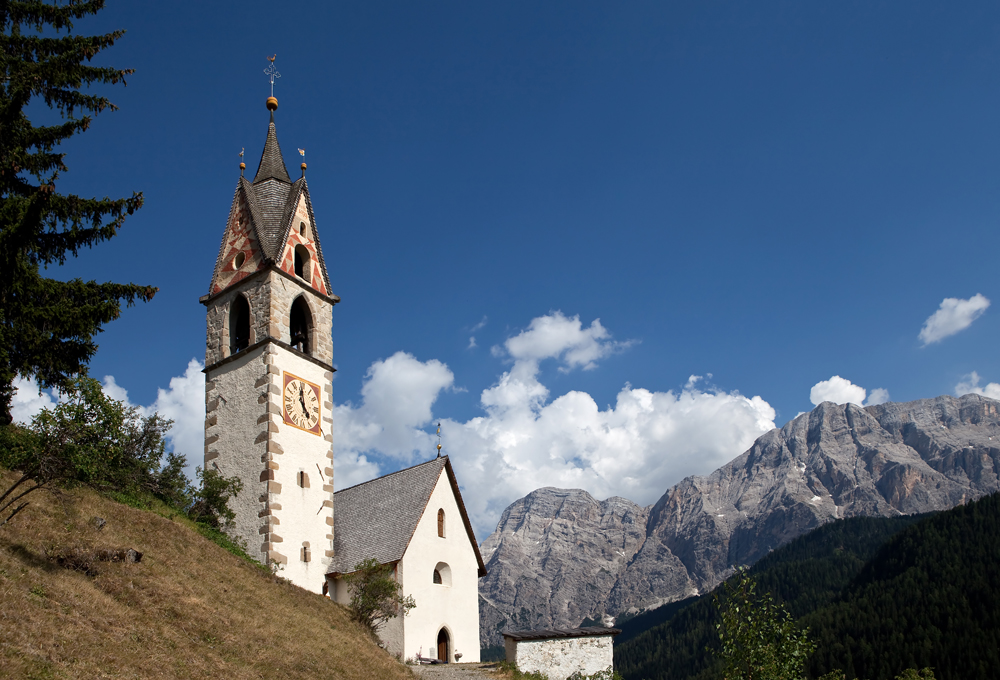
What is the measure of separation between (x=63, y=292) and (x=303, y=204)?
15.4 meters

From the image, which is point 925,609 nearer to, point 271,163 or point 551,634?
point 551,634

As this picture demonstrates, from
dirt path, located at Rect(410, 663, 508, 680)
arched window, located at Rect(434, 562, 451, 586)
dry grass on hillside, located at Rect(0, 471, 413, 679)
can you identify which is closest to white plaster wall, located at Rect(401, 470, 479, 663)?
arched window, located at Rect(434, 562, 451, 586)

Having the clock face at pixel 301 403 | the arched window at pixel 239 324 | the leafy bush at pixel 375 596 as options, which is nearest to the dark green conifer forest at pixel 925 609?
the leafy bush at pixel 375 596

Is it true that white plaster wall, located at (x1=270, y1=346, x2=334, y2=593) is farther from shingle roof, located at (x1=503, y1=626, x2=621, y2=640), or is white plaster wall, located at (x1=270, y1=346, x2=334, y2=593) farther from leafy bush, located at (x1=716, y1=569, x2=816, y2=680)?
leafy bush, located at (x1=716, y1=569, x2=816, y2=680)

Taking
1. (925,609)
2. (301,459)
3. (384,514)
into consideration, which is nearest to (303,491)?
(301,459)

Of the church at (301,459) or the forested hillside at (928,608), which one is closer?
the church at (301,459)

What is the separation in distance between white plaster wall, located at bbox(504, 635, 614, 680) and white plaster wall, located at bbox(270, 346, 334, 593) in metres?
7.50

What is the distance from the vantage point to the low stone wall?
942 inches

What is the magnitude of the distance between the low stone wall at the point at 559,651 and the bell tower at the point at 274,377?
7.75 m

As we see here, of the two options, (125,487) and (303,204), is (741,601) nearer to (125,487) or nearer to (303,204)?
(125,487)

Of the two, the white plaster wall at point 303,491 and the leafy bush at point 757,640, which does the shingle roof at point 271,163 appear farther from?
the leafy bush at point 757,640

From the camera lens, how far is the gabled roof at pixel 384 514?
27969 mm

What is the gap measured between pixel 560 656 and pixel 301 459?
36.5 feet

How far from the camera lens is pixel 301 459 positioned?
28094 mm
